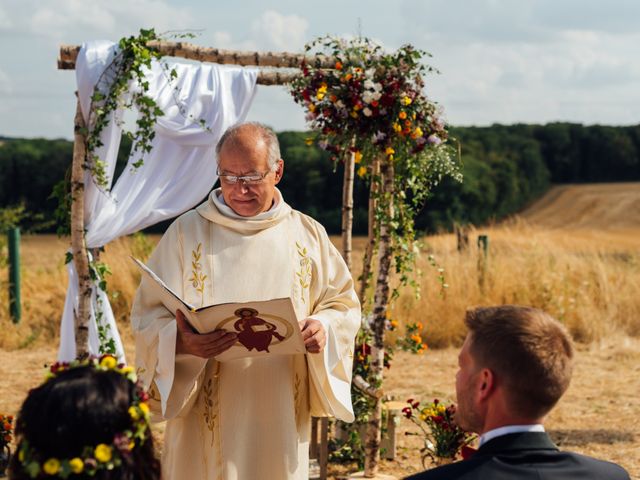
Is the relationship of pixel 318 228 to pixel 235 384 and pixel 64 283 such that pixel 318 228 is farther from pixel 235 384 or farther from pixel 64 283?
pixel 64 283

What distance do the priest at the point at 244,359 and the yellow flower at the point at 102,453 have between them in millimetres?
1812

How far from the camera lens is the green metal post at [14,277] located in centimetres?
1264

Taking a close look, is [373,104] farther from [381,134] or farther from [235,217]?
[235,217]

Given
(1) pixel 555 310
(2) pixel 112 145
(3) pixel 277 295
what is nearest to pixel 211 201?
(3) pixel 277 295

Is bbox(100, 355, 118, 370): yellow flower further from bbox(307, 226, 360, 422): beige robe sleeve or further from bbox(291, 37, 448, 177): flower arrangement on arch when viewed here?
bbox(291, 37, 448, 177): flower arrangement on arch

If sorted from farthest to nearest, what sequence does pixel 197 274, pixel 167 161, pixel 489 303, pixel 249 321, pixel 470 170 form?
pixel 470 170 < pixel 489 303 < pixel 167 161 < pixel 197 274 < pixel 249 321

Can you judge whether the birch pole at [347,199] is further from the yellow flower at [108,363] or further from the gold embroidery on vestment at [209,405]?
the yellow flower at [108,363]

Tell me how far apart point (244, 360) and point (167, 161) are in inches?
165

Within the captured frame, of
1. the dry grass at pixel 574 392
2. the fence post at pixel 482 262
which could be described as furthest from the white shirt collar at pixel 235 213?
the fence post at pixel 482 262

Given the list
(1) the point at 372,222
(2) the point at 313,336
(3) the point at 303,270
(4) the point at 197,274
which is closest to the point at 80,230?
(1) the point at 372,222

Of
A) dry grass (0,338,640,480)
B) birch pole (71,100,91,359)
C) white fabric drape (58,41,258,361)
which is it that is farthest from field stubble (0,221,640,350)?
birch pole (71,100,91,359)

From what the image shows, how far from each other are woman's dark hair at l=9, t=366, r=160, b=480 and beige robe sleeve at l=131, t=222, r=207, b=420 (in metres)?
1.72

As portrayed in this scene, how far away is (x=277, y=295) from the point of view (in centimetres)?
436

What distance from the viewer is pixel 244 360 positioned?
13.9 feet
